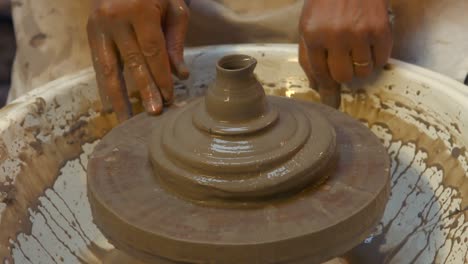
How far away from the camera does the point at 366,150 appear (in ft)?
3.25

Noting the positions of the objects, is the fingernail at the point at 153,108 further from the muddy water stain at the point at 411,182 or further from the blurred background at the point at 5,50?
the blurred background at the point at 5,50

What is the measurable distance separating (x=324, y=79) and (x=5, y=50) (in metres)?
1.35

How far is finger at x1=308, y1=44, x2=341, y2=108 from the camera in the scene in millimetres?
1223

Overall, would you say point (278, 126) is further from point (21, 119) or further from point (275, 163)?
point (21, 119)

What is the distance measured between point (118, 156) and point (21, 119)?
0.34m

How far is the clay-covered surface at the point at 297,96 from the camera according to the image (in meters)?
1.12

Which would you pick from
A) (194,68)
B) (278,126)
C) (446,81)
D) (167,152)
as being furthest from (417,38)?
(167,152)

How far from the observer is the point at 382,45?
1.22 metres

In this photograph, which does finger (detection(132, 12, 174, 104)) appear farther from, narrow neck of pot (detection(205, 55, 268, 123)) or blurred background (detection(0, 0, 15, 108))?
blurred background (detection(0, 0, 15, 108))

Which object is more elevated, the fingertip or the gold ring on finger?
the gold ring on finger

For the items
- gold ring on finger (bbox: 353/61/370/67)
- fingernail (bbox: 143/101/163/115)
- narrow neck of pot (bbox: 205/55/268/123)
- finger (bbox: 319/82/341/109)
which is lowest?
finger (bbox: 319/82/341/109)

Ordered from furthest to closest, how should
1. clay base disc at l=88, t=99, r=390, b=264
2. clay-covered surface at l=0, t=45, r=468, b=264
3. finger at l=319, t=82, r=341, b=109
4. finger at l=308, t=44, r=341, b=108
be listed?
finger at l=319, t=82, r=341, b=109 → finger at l=308, t=44, r=341, b=108 → clay-covered surface at l=0, t=45, r=468, b=264 → clay base disc at l=88, t=99, r=390, b=264

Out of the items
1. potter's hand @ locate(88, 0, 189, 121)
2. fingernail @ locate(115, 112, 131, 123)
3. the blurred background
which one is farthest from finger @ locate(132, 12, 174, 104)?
the blurred background

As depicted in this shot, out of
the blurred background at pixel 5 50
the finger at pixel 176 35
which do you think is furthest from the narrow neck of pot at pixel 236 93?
the blurred background at pixel 5 50
